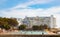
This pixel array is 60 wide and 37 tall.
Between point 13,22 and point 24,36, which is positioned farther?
point 13,22

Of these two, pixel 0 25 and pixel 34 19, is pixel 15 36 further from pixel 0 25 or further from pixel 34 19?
pixel 34 19

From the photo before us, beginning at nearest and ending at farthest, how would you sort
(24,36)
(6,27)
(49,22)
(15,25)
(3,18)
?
(24,36) < (6,27) < (3,18) < (15,25) < (49,22)

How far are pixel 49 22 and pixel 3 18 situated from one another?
6399 centimetres

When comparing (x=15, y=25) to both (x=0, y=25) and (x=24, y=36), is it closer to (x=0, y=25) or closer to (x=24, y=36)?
(x=0, y=25)

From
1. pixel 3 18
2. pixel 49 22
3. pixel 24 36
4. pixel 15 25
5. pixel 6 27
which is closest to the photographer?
pixel 24 36

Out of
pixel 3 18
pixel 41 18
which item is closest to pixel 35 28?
pixel 3 18

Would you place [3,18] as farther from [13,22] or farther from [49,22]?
[49,22]

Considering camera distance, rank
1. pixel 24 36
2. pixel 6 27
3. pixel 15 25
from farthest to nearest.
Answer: pixel 15 25
pixel 6 27
pixel 24 36

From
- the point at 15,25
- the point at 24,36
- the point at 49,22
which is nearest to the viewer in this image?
the point at 24,36

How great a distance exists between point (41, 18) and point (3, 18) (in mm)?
70196

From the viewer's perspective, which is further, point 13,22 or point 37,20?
point 37,20

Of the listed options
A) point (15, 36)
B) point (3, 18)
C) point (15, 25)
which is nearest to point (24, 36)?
point (15, 36)

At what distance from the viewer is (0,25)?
2372 inches

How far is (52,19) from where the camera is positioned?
429 feet
